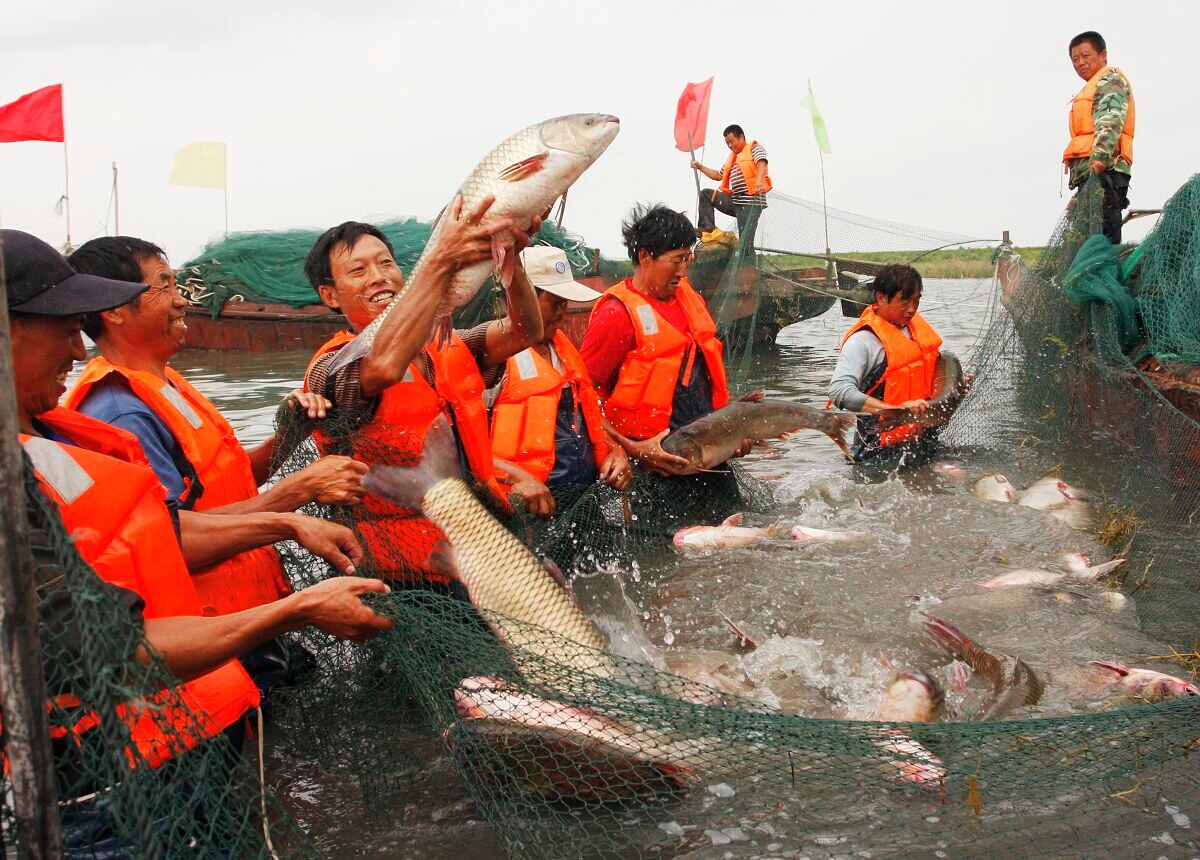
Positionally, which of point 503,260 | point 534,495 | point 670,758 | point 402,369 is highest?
point 503,260

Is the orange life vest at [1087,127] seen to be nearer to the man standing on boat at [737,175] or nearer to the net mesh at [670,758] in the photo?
the man standing on boat at [737,175]

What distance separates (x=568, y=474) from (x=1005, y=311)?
17.2 ft

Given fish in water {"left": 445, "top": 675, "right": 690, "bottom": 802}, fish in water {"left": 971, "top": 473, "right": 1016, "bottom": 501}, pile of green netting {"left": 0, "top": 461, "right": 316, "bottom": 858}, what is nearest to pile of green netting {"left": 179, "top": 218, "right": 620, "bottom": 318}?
fish in water {"left": 971, "top": 473, "right": 1016, "bottom": 501}

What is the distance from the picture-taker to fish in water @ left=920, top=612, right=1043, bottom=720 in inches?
151

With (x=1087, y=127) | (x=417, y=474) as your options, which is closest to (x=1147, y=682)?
(x=417, y=474)

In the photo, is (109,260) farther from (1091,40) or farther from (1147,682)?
(1091,40)

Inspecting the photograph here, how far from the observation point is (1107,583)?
536 cm

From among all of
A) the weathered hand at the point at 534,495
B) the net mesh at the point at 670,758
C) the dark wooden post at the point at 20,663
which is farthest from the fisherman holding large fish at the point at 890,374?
the dark wooden post at the point at 20,663

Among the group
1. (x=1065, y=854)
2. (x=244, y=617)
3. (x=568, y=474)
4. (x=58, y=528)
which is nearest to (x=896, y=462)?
(x=568, y=474)

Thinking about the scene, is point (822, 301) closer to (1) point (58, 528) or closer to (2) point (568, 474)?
(2) point (568, 474)

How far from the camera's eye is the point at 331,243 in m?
3.93

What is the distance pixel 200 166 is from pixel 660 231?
13.3 metres

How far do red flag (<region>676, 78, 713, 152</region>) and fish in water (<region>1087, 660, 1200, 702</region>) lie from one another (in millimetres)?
14732

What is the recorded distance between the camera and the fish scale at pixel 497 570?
3.49 m
